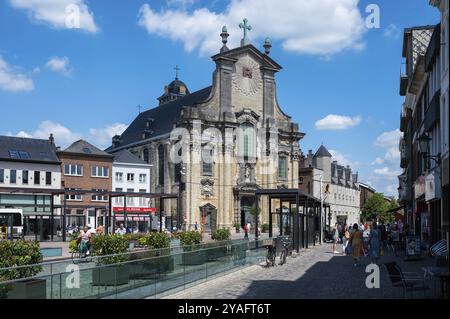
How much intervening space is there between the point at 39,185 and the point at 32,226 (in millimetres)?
10252

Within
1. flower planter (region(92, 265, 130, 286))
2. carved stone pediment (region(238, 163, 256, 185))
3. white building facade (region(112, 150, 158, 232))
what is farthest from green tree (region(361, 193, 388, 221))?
flower planter (region(92, 265, 130, 286))

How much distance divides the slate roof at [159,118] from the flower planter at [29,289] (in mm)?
65748

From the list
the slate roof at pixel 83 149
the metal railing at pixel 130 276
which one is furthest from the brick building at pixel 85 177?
the metal railing at pixel 130 276

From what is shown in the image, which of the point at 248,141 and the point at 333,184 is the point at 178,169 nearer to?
the point at 248,141

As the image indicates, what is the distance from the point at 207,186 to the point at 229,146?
5720 millimetres

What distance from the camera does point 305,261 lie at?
1012 inches

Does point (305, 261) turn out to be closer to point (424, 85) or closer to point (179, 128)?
point (424, 85)

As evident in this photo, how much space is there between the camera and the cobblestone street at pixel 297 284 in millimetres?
14648

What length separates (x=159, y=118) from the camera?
9138 cm

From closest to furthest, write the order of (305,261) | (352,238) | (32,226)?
(352,238)
(305,261)
(32,226)

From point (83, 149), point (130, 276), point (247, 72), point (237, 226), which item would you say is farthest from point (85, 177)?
point (130, 276)

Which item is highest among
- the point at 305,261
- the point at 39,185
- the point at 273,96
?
the point at 273,96

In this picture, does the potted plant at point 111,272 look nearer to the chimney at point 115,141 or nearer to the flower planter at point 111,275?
the flower planter at point 111,275
